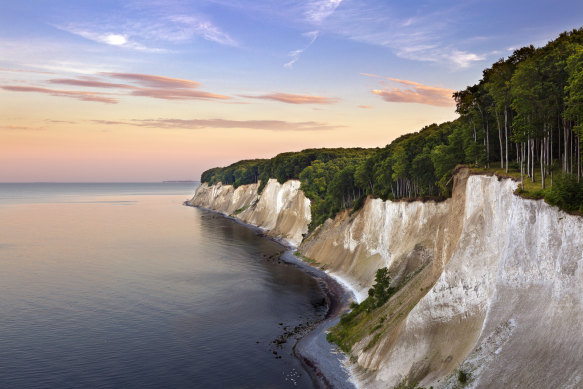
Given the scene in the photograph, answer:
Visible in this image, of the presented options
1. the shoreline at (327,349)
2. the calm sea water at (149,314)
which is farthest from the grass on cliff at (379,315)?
the calm sea water at (149,314)

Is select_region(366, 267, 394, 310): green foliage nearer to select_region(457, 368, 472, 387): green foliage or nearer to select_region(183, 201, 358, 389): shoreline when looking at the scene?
select_region(183, 201, 358, 389): shoreline

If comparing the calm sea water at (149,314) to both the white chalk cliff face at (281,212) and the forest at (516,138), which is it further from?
the forest at (516,138)

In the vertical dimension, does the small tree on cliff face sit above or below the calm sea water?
above

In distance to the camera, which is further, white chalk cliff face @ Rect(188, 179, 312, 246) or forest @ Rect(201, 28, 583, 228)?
white chalk cliff face @ Rect(188, 179, 312, 246)

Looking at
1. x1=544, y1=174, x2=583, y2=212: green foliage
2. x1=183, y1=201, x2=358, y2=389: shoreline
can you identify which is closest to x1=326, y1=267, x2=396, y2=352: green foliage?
x1=183, y1=201, x2=358, y2=389: shoreline

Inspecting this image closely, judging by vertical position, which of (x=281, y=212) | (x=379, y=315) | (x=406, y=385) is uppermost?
(x=281, y=212)

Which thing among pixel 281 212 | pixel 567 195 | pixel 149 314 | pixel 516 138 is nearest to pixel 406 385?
pixel 567 195

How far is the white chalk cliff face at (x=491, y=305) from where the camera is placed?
28.2 meters

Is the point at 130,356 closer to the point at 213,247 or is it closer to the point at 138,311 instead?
the point at 138,311

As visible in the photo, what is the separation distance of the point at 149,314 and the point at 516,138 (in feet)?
171

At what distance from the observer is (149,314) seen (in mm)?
60719

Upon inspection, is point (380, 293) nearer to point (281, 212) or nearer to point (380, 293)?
point (380, 293)

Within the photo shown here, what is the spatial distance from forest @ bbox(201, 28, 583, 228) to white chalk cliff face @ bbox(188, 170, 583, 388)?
2.63 metres

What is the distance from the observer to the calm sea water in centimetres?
4262
